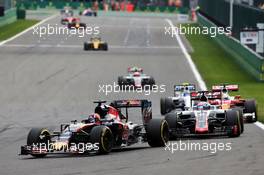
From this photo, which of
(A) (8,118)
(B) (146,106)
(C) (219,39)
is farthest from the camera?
(C) (219,39)

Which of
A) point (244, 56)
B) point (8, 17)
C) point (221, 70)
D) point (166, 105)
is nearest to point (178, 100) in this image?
point (166, 105)

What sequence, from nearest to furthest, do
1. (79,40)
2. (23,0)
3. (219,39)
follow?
(219,39) → (79,40) → (23,0)

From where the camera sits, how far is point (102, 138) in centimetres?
1892

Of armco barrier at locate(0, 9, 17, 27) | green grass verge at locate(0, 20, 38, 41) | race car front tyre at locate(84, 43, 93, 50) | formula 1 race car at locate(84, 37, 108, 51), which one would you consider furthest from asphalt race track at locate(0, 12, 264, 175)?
armco barrier at locate(0, 9, 17, 27)

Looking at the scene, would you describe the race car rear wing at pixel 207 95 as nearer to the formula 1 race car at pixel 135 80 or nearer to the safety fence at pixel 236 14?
the formula 1 race car at pixel 135 80

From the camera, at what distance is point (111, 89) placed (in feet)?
131

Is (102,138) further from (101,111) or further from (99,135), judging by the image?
(101,111)

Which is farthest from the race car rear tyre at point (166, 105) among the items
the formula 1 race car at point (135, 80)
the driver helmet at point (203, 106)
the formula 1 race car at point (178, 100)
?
the formula 1 race car at point (135, 80)

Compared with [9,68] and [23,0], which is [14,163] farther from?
[23,0]

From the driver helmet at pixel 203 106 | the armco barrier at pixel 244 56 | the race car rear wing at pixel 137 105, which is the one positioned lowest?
the armco barrier at pixel 244 56

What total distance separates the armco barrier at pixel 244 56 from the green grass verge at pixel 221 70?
0.96 ft

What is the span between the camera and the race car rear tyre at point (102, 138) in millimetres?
18844

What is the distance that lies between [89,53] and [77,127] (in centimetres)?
4082

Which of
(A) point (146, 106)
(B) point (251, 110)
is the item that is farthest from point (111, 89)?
(A) point (146, 106)
